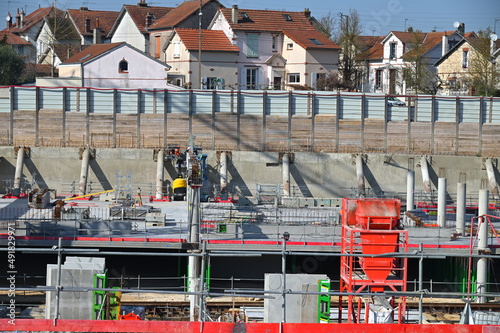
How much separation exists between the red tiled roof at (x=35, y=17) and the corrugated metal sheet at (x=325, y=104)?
3890cm

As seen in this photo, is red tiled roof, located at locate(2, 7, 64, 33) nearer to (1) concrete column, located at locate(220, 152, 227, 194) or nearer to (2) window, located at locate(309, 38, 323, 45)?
(2) window, located at locate(309, 38, 323, 45)

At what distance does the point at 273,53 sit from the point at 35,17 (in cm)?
3192

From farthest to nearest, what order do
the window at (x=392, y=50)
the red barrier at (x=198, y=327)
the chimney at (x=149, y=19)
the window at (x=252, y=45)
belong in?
the chimney at (x=149, y=19)
the window at (x=392, y=50)
the window at (x=252, y=45)
the red barrier at (x=198, y=327)

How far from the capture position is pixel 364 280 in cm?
1925

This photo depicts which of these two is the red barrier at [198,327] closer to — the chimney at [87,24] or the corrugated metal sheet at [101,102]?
the corrugated metal sheet at [101,102]

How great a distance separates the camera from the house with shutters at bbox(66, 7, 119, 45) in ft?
224

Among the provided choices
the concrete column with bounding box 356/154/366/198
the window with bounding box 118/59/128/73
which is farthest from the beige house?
the window with bounding box 118/59/128/73

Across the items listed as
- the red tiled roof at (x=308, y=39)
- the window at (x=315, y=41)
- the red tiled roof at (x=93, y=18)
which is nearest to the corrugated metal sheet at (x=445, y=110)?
the red tiled roof at (x=308, y=39)

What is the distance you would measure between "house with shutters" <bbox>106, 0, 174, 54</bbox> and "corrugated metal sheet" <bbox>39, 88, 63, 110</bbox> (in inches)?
738

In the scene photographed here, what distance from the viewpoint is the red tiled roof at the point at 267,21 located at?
182ft

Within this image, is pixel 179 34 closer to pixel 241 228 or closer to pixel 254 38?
pixel 254 38

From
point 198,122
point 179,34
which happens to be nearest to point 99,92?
point 198,122

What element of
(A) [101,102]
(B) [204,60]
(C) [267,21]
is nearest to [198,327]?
(A) [101,102]

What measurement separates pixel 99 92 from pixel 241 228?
18.7 meters
